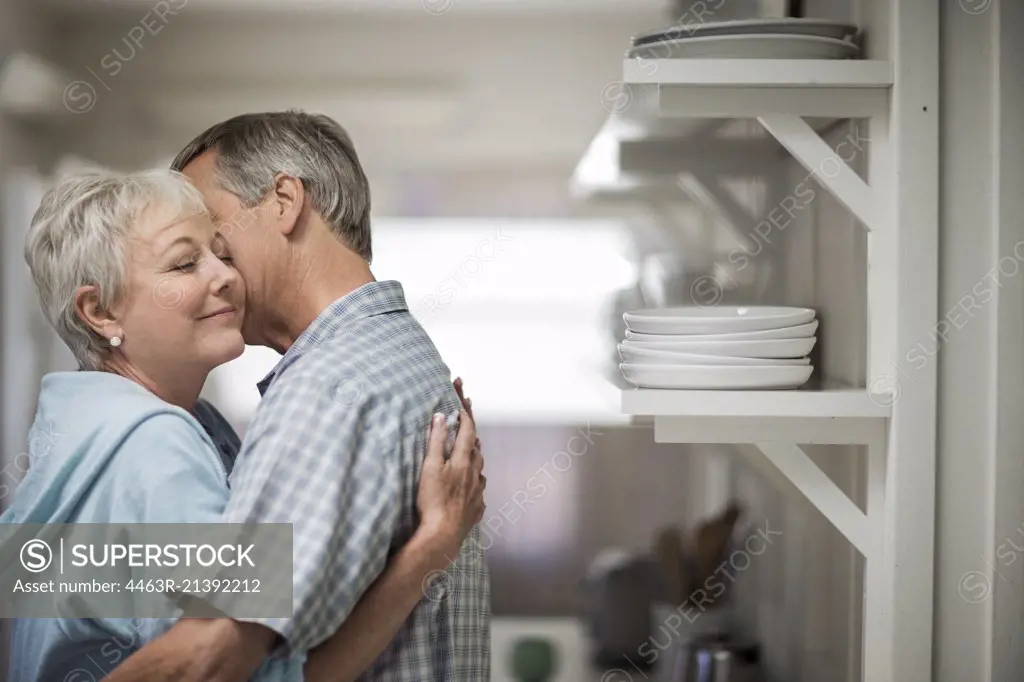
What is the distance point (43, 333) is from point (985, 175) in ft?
5.96

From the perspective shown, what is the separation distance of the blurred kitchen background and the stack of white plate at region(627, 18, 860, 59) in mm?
731

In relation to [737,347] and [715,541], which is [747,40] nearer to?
[737,347]

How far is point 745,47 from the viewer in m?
1.20

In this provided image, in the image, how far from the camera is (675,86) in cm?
120

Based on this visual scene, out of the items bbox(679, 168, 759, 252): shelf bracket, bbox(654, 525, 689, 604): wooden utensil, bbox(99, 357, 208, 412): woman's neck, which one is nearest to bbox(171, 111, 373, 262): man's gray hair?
bbox(99, 357, 208, 412): woman's neck

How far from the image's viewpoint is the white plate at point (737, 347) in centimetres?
116

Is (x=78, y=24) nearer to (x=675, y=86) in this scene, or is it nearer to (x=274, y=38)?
(x=274, y=38)

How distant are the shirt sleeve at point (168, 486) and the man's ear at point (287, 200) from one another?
277mm

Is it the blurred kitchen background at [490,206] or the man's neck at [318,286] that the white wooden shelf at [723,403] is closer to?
the man's neck at [318,286]

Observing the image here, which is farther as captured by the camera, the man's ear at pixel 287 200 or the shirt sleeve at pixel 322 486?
the man's ear at pixel 287 200

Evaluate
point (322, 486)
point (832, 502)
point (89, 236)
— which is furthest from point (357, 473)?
point (832, 502)

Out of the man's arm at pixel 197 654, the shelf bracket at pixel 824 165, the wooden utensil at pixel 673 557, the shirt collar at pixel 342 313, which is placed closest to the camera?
the man's arm at pixel 197 654

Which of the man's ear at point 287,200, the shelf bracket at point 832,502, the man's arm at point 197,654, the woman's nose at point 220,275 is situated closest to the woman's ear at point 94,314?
the woman's nose at point 220,275

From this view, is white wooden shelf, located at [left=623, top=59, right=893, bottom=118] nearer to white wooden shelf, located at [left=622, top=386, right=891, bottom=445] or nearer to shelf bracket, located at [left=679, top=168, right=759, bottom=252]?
white wooden shelf, located at [left=622, top=386, right=891, bottom=445]
